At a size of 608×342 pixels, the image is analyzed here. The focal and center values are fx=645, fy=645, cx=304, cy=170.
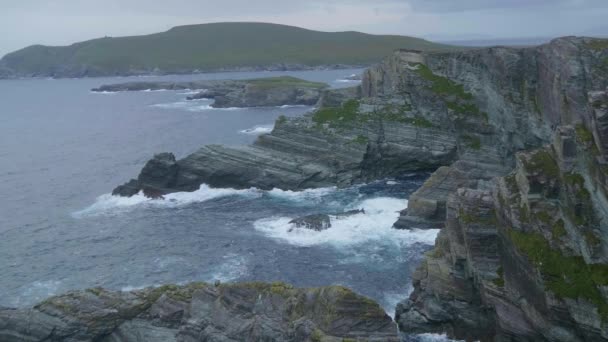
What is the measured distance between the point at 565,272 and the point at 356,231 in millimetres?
28372

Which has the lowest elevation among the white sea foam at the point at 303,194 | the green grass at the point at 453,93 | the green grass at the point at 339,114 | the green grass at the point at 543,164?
the white sea foam at the point at 303,194

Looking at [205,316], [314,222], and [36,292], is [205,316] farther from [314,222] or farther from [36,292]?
[314,222]

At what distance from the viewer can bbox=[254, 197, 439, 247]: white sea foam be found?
2219 inches

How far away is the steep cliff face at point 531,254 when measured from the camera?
3106 centimetres

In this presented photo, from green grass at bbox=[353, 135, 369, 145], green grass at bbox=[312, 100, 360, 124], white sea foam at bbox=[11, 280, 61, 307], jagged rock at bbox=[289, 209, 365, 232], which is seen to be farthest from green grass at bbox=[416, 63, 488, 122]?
white sea foam at bbox=[11, 280, 61, 307]

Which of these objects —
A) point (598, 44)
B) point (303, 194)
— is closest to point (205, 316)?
point (303, 194)

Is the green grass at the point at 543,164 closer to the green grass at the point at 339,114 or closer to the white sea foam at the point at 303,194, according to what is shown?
the white sea foam at the point at 303,194

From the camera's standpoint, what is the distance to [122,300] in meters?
36.7

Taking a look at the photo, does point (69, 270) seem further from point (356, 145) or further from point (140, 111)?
point (140, 111)

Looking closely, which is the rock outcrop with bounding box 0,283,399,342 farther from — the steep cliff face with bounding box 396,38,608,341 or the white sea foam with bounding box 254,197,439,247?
the white sea foam with bounding box 254,197,439,247

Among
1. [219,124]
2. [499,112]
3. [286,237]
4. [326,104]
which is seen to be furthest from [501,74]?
[219,124]

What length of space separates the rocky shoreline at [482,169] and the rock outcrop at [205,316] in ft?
25.8

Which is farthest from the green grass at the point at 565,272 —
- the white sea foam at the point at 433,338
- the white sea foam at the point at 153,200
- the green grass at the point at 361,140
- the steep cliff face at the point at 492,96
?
the green grass at the point at 361,140

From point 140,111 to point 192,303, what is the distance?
133 m
